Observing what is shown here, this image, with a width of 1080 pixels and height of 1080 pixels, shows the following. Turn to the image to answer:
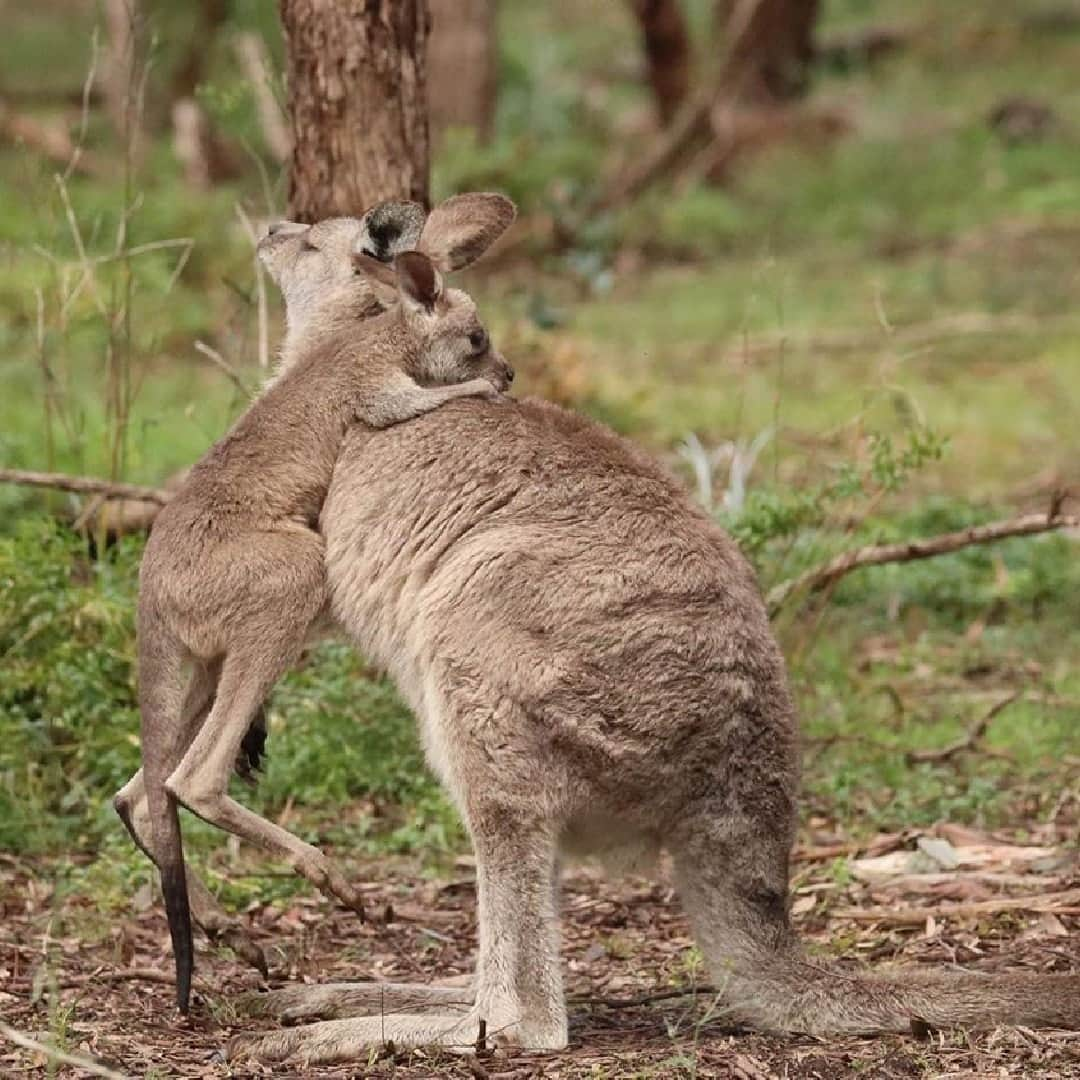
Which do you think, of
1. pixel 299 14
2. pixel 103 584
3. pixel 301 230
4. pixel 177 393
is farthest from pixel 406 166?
pixel 177 393

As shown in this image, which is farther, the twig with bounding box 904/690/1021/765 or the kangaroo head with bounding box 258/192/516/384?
the twig with bounding box 904/690/1021/765

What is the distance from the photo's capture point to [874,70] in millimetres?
20219

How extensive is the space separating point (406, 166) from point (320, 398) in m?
1.58

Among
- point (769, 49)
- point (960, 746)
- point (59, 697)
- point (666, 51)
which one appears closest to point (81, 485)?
point (59, 697)

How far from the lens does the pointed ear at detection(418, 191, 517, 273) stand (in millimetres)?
5184

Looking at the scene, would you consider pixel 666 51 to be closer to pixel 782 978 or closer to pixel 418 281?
pixel 418 281

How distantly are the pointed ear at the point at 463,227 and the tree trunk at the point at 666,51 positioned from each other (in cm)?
1092

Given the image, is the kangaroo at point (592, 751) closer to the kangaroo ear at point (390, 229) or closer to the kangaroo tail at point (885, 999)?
the kangaroo tail at point (885, 999)

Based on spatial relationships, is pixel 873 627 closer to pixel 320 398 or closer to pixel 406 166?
pixel 406 166

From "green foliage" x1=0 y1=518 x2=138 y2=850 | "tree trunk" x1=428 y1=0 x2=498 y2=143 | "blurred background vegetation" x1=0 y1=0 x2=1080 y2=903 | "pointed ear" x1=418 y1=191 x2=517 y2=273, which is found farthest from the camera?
"tree trunk" x1=428 y1=0 x2=498 y2=143

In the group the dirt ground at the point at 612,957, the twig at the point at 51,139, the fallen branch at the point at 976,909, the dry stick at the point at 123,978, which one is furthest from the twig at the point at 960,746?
the twig at the point at 51,139

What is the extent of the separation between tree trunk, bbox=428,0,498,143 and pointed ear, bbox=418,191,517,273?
9660mm

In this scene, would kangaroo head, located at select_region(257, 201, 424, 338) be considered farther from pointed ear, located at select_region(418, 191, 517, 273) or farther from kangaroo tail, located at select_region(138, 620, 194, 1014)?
kangaroo tail, located at select_region(138, 620, 194, 1014)

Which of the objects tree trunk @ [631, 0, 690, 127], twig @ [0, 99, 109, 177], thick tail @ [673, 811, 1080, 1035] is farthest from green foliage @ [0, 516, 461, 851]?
tree trunk @ [631, 0, 690, 127]
